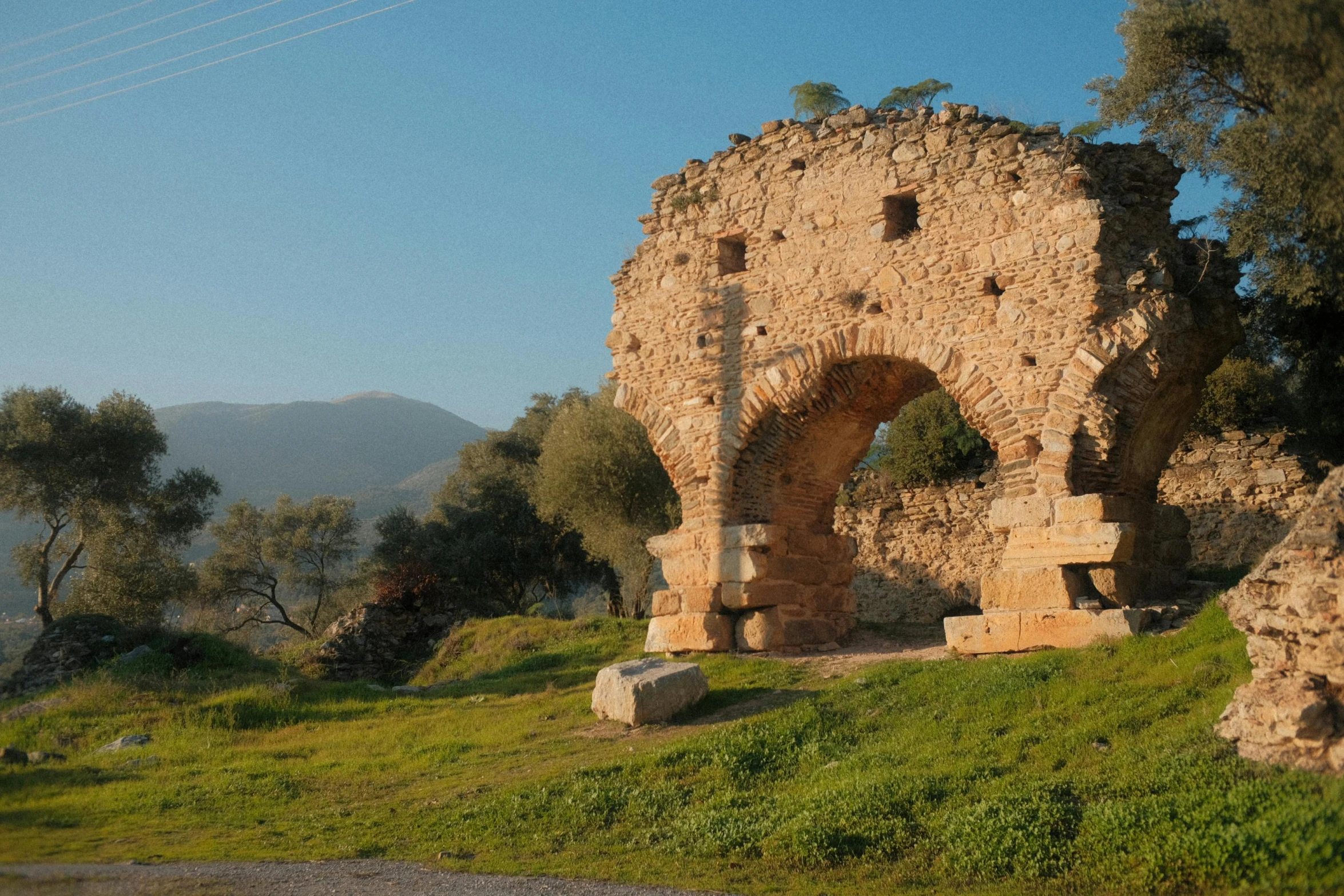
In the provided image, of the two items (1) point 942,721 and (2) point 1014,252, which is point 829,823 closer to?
(1) point 942,721

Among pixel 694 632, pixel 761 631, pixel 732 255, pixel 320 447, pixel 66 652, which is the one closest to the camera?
pixel 761 631

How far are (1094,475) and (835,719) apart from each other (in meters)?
3.55

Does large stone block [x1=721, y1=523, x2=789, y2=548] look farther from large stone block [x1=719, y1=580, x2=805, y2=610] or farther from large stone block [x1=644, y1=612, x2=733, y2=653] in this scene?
large stone block [x1=644, y1=612, x2=733, y2=653]

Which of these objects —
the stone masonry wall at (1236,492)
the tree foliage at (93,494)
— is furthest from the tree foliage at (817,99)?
the tree foliage at (93,494)

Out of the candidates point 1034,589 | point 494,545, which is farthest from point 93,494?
point 1034,589

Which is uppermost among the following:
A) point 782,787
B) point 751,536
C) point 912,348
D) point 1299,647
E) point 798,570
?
point 912,348

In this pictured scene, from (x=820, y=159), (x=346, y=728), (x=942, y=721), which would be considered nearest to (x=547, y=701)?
(x=346, y=728)

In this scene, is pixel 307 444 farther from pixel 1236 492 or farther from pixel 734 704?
pixel 734 704

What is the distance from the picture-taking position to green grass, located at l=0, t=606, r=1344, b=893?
17.5 feet

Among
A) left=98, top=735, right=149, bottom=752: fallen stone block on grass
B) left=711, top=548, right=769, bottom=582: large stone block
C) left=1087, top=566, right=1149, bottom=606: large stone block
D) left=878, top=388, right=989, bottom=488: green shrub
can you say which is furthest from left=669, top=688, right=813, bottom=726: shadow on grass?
left=878, top=388, right=989, bottom=488: green shrub

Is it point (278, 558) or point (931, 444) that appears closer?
point (931, 444)

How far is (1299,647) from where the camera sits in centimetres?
593

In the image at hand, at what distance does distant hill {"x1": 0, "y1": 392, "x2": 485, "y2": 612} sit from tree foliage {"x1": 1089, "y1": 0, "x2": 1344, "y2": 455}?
85.0 metres

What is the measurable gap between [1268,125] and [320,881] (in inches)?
373
